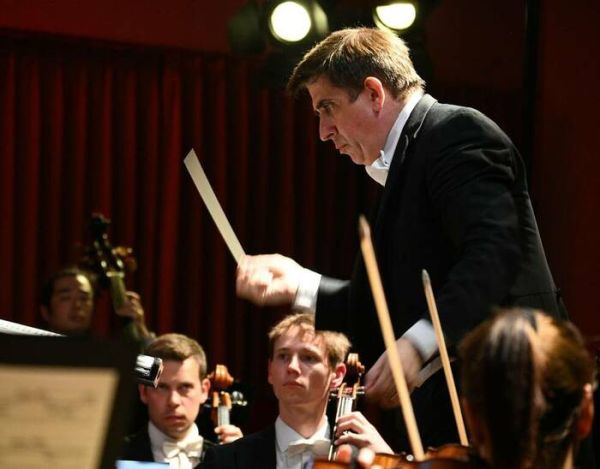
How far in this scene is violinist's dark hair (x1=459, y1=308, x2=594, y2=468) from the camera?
1.29 meters

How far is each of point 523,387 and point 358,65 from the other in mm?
1278

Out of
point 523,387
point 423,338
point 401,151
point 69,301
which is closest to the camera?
point 523,387

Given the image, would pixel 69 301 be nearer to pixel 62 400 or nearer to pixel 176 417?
pixel 176 417

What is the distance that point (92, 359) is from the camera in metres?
1.11

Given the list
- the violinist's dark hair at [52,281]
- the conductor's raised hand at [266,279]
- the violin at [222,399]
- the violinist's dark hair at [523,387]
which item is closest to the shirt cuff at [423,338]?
the conductor's raised hand at [266,279]

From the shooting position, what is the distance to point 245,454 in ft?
10.8

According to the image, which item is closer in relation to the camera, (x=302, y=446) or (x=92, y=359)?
(x=92, y=359)

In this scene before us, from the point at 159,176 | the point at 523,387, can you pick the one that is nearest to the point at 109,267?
the point at 159,176

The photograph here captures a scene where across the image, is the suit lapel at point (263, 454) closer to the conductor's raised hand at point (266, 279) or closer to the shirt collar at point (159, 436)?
the shirt collar at point (159, 436)

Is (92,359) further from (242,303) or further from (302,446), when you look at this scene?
(242,303)

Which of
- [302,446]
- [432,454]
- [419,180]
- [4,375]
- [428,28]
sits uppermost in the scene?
[428,28]

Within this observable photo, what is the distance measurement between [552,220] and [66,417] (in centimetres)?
459

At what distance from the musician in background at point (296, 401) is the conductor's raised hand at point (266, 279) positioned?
1142mm

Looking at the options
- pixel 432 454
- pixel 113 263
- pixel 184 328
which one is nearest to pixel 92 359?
pixel 432 454
